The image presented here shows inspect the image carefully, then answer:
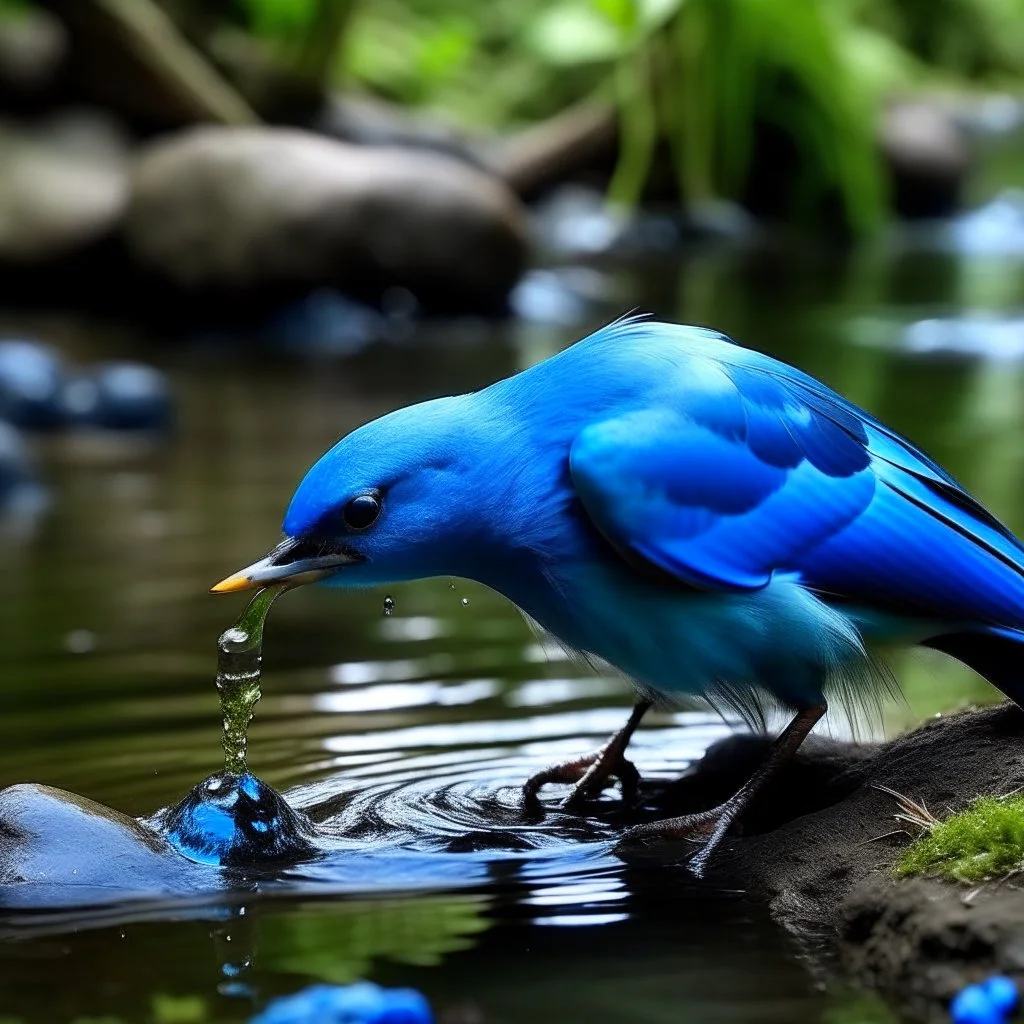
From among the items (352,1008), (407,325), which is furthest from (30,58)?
(352,1008)

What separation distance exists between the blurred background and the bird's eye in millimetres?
589

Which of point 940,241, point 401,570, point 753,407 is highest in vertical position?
point 753,407

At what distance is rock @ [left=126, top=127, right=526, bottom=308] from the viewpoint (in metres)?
11.0

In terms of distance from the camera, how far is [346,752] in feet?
12.5

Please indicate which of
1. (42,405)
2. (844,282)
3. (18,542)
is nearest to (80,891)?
(18,542)

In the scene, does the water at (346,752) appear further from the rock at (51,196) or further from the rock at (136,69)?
the rock at (136,69)

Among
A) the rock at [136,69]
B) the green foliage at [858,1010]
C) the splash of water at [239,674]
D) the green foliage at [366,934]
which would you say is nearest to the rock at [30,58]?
the rock at [136,69]

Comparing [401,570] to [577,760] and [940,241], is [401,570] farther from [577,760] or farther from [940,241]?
[940,241]

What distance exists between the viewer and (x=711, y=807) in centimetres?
346

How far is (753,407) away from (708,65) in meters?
13.3

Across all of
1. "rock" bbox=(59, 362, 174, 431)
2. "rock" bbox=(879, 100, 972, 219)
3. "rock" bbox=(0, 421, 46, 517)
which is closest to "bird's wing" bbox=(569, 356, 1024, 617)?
"rock" bbox=(0, 421, 46, 517)

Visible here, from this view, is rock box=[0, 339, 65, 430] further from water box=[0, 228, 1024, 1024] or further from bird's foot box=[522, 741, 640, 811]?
bird's foot box=[522, 741, 640, 811]

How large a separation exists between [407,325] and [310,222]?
0.96 m

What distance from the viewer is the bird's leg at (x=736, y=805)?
125 inches
